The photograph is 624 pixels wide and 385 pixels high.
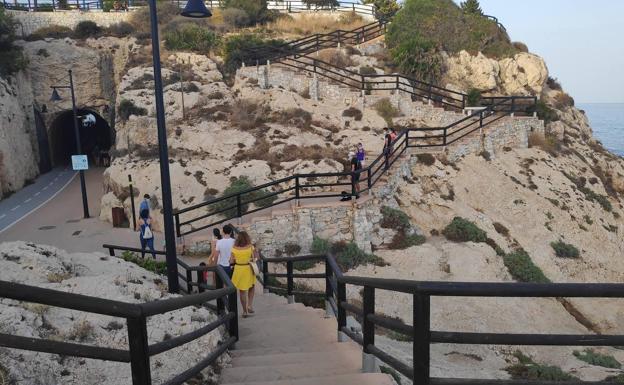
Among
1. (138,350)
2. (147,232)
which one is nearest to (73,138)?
(147,232)

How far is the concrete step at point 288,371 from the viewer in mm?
4062

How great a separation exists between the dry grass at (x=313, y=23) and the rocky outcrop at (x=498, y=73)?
10.7 metres

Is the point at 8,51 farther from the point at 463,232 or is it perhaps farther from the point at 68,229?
the point at 463,232

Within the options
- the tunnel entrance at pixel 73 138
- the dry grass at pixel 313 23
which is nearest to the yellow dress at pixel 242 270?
the tunnel entrance at pixel 73 138

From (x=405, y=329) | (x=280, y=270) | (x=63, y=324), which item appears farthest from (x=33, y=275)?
(x=280, y=270)

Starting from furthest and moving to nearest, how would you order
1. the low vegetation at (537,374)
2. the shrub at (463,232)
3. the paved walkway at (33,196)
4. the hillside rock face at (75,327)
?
the paved walkway at (33,196), the shrub at (463,232), the low vegetation at (537,374), the hillside rock face at (75,327)

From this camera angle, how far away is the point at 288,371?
413 cm

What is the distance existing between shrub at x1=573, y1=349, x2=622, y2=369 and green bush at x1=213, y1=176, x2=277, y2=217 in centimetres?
913

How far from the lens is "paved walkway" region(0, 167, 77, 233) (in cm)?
1881

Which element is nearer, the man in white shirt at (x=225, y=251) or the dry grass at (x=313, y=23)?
the man in white shirt at (x=225, y=251)

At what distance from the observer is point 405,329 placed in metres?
2.89

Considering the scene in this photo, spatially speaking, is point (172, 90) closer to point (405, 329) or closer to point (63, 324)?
point (63, 324)

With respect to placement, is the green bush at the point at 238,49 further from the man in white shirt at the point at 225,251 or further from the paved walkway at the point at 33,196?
the man in white shirt at the point at 225,251

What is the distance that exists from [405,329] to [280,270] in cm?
970
